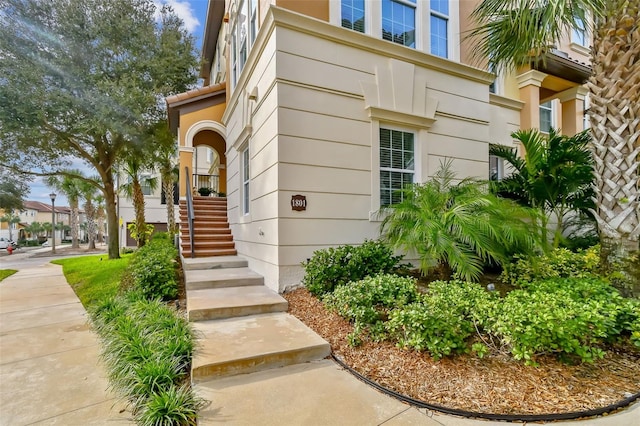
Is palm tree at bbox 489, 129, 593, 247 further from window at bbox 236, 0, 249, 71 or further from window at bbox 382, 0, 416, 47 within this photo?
window at bbox 236, 0, 249, 71

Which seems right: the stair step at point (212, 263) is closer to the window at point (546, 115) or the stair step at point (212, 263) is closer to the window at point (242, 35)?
the window at point (242, 35)

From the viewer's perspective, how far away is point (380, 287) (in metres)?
4.26

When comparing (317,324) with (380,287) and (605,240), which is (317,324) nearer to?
(380,287)

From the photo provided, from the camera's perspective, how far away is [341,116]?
619 centimetres

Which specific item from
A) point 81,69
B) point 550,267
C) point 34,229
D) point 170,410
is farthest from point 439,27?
point 34,229

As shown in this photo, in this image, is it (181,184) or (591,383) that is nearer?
(591,383)

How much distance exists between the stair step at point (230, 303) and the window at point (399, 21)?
5856 millimetres

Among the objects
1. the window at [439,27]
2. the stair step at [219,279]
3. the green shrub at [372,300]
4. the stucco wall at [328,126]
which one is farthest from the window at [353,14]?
the stair step at [219,279]

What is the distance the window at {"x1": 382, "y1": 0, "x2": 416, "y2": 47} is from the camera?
6914 mm

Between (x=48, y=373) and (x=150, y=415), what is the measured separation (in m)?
2.26

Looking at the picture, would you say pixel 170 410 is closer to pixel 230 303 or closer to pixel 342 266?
pixel 230 303

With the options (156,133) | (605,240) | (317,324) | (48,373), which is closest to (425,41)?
(605,240)

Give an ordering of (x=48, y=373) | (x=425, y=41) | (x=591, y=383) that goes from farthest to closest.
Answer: (x=425, y=41), (x=48, y=373), (x=591, y=383)

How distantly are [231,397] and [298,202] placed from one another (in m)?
3.42
